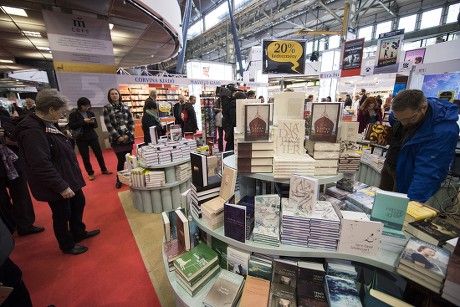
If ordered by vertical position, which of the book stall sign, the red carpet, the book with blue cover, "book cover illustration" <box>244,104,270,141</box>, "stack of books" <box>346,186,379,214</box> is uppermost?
the book stall sign

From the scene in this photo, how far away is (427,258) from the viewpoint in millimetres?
1005

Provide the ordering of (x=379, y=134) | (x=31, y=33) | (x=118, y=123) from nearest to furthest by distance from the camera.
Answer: (x=379, y=134)
(x=118, y=123)
(x=31, y=33)

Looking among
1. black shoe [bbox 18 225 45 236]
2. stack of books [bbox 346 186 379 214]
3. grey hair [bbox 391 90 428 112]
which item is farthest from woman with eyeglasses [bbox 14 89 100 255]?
grey hair [bbox 391 90 428 112]

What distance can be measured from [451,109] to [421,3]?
521 inches

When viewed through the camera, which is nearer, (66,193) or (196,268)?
(196,268)

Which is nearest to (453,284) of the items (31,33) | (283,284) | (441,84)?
(283,284)

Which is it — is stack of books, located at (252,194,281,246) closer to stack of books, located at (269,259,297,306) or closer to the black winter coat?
stack of books, located at (269,259,297,306)

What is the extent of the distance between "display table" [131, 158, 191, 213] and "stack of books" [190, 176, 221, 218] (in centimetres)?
185

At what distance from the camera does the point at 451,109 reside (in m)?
1.63

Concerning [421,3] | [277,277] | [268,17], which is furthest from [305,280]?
[421,3]

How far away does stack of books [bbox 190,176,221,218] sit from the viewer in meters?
1.54

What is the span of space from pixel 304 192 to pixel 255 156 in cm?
37

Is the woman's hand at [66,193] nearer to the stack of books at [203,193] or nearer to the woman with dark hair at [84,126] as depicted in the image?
the stack of books at [203,193]

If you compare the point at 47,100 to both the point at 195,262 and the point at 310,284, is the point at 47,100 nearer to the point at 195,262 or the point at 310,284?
the point at 195,262
